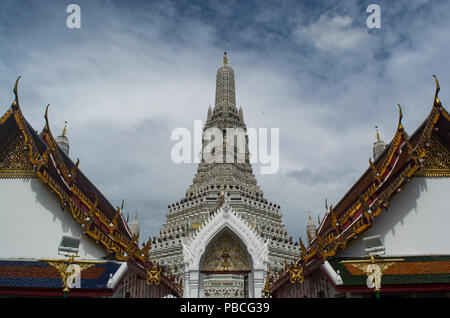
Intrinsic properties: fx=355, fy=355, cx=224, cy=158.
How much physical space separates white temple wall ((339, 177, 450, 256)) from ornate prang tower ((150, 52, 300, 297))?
63.0ft

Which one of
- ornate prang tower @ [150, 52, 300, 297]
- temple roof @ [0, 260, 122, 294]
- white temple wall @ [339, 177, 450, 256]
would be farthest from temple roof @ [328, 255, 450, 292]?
ornate prang tower @ [150, 52, 300, 297]

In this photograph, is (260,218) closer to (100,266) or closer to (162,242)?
(162,242)

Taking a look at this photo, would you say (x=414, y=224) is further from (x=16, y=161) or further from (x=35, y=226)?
(x=16, y=161)

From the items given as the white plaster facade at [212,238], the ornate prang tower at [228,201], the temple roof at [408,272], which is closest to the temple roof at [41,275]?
the temple roof at [408,272]

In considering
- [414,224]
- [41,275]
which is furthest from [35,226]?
[414,224]

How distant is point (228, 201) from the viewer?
36969 millimetres

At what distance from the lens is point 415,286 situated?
Result: 328 inches

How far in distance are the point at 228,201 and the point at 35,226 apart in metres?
27.7

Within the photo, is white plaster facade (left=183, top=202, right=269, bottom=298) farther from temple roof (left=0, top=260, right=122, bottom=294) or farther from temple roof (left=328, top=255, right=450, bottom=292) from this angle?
temple roof (left=328, top=255, right=450, bottom=292)

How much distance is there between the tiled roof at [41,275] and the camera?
8570mm

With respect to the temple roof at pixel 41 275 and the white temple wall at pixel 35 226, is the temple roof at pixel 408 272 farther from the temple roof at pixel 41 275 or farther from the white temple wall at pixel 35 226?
the white temple wall at pixel 35 226

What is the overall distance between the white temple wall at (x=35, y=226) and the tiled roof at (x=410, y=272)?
6656 mm
